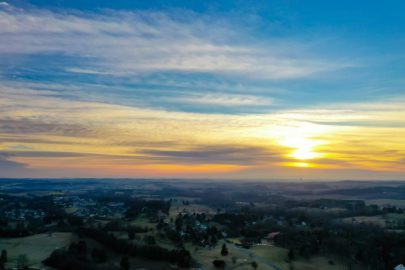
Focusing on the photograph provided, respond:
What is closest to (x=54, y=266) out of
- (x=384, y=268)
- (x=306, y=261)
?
(x=306, y=261)

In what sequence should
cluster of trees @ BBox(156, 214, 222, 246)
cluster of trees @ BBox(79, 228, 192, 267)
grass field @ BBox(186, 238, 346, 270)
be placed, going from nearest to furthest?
grass field @ BBox(186, 238, 346, 270) → cluster of trees @ BBox(79, 228, 192, 267) → cluster of trees @ BBox(156, 214, 222, 246)


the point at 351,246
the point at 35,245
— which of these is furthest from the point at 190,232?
the point at 351,246

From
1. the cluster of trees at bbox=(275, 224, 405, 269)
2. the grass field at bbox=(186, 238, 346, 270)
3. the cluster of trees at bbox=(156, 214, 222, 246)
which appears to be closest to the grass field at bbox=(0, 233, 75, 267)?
the cluster of trees at bbox=(156, 214, 222, 246)

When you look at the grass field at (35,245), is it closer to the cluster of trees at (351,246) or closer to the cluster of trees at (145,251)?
the cluster of trees at (145,251)

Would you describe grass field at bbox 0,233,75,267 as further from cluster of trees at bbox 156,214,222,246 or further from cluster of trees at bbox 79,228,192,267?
cluster of trees at bbox 156,214,222,246

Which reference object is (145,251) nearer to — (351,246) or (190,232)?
(190,232)

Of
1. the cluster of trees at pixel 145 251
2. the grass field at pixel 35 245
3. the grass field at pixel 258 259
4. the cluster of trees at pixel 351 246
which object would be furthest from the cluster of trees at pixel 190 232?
the grass field at pixel 35 245
